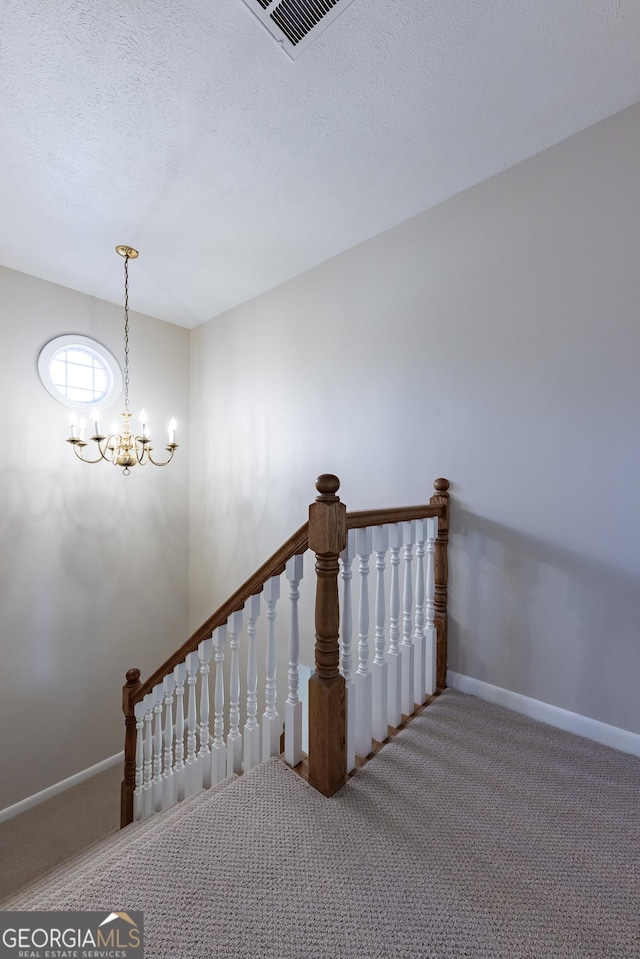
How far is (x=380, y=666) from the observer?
5.53 feet

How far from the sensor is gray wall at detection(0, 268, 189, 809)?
116 inches

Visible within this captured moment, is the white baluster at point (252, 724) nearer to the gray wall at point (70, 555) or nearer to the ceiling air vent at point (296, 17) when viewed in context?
the ceiling air vent at point (296, 17)

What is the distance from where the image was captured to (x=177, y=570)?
3.95 m

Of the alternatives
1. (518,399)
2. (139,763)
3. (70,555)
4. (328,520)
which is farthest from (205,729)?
(518,399)

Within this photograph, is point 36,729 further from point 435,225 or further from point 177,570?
point 435,225

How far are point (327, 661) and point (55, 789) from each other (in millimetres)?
3155

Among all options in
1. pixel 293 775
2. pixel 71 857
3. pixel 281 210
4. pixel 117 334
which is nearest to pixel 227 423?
pixel 117 334

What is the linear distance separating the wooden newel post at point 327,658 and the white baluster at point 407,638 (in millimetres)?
489

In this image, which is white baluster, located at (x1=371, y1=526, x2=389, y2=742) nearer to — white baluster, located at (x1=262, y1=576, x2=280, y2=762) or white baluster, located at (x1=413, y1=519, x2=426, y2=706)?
white baluster, located at (x1=413, y1=519, x2=426, y2=706)

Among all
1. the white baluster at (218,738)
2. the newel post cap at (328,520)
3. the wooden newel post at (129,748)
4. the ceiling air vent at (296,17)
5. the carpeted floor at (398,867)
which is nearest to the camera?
the carpeted floor at (398,867)

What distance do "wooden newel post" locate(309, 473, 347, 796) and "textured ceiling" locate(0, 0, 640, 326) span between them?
1.49m

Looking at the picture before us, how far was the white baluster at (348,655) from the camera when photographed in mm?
1516

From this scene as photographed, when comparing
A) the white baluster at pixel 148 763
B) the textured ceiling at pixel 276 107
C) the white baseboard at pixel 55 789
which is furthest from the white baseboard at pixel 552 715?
the white baseboard at pixel 55 789

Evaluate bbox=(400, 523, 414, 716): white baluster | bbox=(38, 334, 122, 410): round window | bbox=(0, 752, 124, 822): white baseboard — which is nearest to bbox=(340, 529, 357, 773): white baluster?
bbox=(400, 523, 414, 716): white baluster
